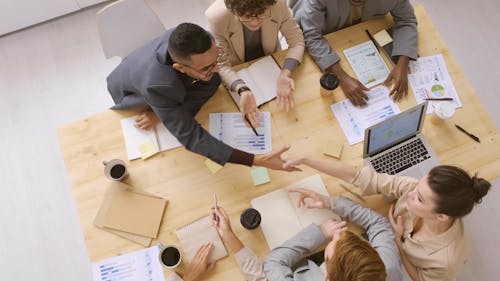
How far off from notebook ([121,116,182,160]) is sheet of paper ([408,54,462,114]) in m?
1.12

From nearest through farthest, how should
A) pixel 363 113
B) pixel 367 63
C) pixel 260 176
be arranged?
pixel 260 176 < pixel 363 113 < pixel 367 63

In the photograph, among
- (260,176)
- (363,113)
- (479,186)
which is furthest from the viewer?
(363,113)

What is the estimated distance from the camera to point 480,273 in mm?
2350

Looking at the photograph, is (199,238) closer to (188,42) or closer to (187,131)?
(187,131)

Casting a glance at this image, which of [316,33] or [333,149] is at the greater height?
[316,33]

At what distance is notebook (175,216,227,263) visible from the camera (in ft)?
5.50

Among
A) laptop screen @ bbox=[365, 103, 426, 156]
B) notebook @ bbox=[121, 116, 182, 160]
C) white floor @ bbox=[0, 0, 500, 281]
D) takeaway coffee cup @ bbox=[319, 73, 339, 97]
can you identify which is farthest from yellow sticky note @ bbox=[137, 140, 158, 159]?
white floor @ bbox=[0, 0, 500, 281]

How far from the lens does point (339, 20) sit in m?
2.16

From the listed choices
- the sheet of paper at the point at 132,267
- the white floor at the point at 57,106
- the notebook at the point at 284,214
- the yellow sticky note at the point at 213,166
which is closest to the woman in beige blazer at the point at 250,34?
the yellow sticky note at the point at 213,166

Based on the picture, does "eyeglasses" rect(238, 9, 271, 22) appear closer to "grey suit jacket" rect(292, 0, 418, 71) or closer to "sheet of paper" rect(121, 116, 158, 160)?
"grey suit jacket" rect(292, 0, 418, 71)

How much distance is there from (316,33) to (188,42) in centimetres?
75

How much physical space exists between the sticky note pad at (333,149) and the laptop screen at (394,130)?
0.12 m

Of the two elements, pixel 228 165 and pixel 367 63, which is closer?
pixel 228 165

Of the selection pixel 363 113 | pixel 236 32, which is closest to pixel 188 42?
pixel 236 32
